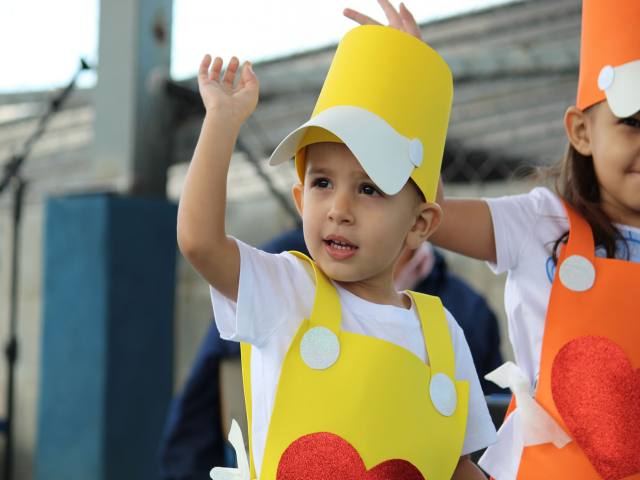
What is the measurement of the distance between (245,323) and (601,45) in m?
0.57

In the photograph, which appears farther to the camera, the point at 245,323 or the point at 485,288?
the point at 485,288

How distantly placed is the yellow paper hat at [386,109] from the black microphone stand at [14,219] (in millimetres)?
1642

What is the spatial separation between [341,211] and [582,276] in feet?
1.06

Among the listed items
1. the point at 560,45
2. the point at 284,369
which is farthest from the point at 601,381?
the point at 560,45

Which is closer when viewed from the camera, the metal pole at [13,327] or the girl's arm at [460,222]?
the girl's arm at [460,222]

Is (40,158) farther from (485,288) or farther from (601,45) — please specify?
(601,45)

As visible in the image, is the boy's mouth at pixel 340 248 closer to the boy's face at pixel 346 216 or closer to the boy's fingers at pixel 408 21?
the boy's face at pixel 346 216

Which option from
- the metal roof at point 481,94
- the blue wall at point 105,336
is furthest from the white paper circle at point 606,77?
the blue wall at point 105,336

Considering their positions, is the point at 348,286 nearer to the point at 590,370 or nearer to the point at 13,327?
the point at 590,370

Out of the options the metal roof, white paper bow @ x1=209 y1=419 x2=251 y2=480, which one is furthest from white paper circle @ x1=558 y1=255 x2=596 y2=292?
the metal roof

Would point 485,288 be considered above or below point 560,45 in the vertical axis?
below

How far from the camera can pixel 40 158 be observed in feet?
11.9

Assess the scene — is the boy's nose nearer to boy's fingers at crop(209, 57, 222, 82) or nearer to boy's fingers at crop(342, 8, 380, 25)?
boy's fingers at crop(209, 57, 222, 82)

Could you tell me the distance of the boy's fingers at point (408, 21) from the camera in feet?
3.49
